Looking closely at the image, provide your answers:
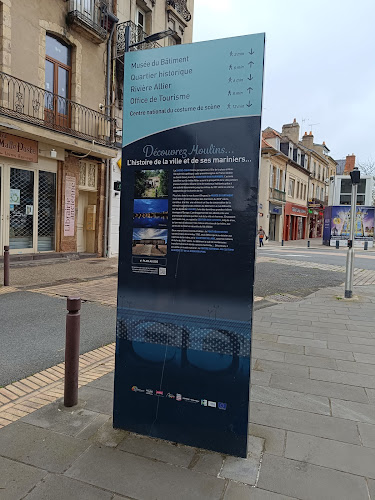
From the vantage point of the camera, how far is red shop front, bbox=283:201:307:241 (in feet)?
136

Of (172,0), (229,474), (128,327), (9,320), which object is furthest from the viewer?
(172,0)

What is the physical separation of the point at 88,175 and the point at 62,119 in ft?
7.67

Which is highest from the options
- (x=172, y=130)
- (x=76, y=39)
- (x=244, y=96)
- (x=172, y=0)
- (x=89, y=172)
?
(x=172, y=0)

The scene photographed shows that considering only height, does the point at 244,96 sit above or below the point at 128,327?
above

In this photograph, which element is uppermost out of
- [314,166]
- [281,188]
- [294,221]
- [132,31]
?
[314,166]

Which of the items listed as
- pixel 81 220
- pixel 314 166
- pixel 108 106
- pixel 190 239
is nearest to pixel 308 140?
pixel 314 166

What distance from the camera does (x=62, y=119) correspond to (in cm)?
1318

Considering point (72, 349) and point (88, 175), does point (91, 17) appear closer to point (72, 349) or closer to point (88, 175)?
point (88, 175)

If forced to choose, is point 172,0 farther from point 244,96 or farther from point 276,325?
point 244,96

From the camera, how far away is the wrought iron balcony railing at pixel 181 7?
18188 mm

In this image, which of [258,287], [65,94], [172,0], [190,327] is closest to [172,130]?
[190,327]

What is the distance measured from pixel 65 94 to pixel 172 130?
42.1 ft

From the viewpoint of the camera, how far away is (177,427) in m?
2.61

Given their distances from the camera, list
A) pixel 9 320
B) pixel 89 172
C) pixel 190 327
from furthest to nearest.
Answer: pixel 89 172, pixel 9 320, pixel 190 327
